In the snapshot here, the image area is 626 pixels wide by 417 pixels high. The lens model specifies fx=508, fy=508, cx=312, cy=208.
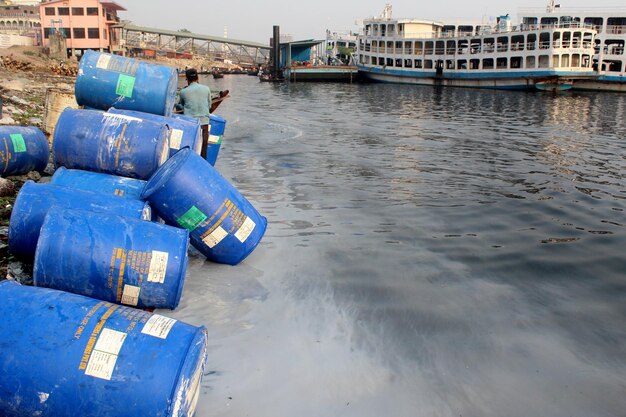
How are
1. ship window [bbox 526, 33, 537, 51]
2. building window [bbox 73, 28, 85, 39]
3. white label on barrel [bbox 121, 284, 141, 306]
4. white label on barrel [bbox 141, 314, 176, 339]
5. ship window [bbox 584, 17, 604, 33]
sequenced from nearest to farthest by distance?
white label on barrel [bbox 141, 314, 176, 339] < white label on barrel [bbox 121, 284, 141, 306] < ship window [bbox 526, 33, 537, 51] < ship window [bbox 584, 17, 604, 33] < building window [bbox 73, 28, 85, 39]

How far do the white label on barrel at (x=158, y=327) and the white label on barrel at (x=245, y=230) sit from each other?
6.51 feet

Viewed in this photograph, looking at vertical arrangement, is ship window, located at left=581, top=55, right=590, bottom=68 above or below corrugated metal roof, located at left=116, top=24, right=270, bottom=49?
below

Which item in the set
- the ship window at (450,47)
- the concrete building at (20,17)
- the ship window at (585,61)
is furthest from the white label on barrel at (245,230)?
the concrete building at (20,17)

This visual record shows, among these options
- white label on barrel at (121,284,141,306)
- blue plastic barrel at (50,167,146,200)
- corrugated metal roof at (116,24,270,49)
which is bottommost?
white label on barrel at (121,284,141,306)

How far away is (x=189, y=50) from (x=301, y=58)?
24627mm

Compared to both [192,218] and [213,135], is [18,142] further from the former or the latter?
[192,218]

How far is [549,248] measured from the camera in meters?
5.66

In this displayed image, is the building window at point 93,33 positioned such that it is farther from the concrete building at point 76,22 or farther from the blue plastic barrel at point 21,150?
the blue plastic barrel at point 21,150

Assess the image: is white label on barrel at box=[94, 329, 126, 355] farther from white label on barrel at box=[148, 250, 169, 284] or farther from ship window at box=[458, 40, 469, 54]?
ship window at box=[458, 40, 469, 54]

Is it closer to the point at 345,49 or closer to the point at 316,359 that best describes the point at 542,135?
the point at 316,359

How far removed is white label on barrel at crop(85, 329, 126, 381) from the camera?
2.17 metres

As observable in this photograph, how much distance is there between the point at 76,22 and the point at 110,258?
165 ft

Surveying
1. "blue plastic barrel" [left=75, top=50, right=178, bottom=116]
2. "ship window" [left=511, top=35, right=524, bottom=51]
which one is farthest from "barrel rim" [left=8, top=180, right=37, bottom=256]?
"ship window" [left=511, top=35, right=524, bottom=51]

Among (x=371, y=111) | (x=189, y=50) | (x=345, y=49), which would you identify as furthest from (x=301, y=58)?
(x=371, y=111)
